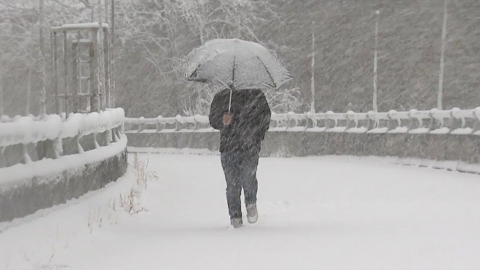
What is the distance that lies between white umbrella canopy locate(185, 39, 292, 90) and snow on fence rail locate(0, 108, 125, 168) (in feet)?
4.84

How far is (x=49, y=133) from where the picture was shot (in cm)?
865

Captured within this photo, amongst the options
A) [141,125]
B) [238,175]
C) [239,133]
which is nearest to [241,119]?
[239,133]

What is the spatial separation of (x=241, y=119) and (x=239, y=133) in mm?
156

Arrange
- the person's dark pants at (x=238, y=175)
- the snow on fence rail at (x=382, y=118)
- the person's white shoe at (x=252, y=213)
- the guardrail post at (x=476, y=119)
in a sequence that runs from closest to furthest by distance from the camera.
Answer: the person's dark pants at (x=238, y=175), the person's white shoe at (x=252, y=213), the guardrail post at (x=476, y=119), the snow on fence rail at (x=382, y=118)

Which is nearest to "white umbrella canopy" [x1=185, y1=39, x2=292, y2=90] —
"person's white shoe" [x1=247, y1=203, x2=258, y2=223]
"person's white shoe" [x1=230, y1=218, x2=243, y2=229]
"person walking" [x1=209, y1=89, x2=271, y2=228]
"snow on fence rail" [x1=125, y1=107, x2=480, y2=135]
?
"person walking" [x1=209, y1=89, x2=271, y2=228]

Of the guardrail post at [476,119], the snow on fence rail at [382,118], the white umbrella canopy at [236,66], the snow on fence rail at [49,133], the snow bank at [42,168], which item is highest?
the white umbrella canopy at [236,66]

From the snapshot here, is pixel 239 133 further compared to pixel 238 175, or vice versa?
pixel 238 175

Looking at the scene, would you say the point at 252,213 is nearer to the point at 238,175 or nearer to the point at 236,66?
the point at 238,175

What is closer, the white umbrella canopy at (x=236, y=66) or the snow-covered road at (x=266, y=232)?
the snow-covered road at (x=266, y=232)

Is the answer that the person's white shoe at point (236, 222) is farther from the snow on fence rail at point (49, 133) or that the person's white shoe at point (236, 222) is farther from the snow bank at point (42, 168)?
the snow on fence rail at point (49, 133)

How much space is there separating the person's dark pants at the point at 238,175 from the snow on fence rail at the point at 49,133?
1747 mm

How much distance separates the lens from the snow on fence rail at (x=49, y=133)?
761 cm

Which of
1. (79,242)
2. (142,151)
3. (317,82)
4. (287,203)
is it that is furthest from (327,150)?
(317,82)

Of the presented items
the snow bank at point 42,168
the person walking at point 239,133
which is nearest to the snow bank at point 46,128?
the snow bank at point 42,168
